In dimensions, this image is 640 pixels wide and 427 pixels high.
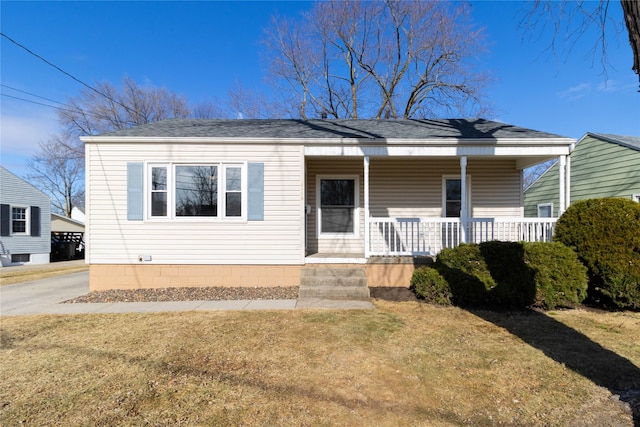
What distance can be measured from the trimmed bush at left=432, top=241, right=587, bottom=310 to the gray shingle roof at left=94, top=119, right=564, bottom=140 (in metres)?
2.80

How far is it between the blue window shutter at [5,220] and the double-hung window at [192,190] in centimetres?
1339

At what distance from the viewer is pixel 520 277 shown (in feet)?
17.5

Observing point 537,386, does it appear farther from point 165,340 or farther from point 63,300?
point 63,300

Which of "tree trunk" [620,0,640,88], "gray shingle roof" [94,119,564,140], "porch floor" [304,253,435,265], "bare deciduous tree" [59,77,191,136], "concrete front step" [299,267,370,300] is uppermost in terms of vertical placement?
"bare deciduous tree" [59,77,191,136]

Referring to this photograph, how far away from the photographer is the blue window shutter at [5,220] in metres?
14.6

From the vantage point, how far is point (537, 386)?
2836 mm

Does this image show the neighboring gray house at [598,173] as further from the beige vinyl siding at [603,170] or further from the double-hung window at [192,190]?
the double-hung window at [192,190]

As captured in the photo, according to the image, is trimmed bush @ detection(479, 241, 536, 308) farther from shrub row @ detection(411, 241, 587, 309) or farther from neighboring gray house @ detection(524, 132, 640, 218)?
neighboring gray house @ detection(524, 132, 640, 218)

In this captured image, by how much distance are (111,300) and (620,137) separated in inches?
656

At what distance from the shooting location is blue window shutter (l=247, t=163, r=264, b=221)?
696 centimetres

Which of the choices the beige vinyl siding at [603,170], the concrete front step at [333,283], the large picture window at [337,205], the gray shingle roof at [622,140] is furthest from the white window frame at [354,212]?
the gray shingle roof at [622,140]

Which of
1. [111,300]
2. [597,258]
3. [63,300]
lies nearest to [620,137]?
[597,258]

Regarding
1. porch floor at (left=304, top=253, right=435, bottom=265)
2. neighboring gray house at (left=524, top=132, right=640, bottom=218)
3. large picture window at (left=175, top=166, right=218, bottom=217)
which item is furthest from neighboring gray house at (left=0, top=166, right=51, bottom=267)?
neighboring gray house at (left=524, top=132, right=640, bottom=218)

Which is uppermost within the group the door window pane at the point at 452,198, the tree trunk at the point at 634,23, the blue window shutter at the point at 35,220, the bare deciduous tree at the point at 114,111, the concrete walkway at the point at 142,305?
the bare deciduous tree at the point at 114,111
